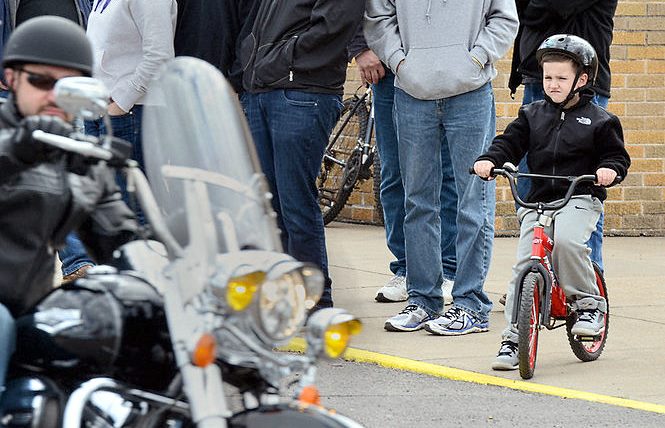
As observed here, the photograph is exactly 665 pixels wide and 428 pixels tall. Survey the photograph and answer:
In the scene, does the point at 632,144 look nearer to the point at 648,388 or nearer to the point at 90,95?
the point at 648,388

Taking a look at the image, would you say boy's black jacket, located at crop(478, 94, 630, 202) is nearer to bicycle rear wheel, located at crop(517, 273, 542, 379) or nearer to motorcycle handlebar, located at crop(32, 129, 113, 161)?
bicycle rear wheel, located at crop(517, 273, 542, 379)

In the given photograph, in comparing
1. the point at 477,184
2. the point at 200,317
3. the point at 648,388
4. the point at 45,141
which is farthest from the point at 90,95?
the point at 477,184

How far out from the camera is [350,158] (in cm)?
1252

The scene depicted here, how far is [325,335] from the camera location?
3.23 meters

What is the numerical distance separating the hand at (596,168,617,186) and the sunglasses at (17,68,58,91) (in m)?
3.72

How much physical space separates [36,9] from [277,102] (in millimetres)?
1587

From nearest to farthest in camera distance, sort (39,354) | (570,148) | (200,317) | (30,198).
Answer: (200,317) < (39,354) < (30,198) < (570,148)

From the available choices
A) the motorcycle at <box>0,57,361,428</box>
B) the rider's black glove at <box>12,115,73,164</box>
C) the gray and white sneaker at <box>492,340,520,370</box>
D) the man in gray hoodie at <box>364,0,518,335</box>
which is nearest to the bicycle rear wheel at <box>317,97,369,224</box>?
the man in gray hoodie at <box>364,0,518,335</box>

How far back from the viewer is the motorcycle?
125 inches

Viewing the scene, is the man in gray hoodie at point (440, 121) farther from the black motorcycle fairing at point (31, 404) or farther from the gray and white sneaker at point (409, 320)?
the black motorcycle fairing at point (31, 404)

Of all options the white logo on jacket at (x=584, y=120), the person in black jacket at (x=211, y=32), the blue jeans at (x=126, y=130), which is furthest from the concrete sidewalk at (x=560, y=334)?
the person in black jacket at (x=211, y=32)

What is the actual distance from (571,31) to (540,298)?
6.75 feet

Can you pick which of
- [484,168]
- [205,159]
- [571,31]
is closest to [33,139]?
[205,159]

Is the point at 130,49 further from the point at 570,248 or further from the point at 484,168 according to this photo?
the point at 570,248
